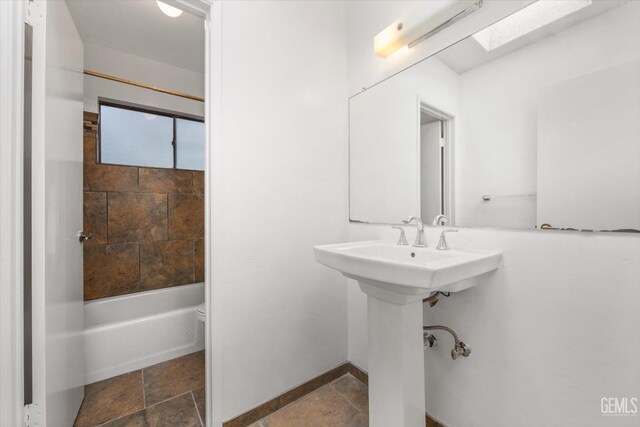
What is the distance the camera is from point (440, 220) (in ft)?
3.91

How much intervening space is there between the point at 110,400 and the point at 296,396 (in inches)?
42.6

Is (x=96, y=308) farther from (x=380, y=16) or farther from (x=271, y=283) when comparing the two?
(x=380, y=16)

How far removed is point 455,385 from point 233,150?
1.50 meters

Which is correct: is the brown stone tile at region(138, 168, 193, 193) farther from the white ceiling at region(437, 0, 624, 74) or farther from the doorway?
the white ceiling at region(437, 0, 624, 74)

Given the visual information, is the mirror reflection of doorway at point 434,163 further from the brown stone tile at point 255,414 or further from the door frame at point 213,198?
the brown stone tile at point 255,414

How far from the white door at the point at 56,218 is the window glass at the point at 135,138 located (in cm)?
81

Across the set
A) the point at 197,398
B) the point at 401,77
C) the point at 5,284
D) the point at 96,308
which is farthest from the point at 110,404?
the point at 401,77

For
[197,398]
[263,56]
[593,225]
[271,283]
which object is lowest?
[197,398]

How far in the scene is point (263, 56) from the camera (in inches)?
53.0

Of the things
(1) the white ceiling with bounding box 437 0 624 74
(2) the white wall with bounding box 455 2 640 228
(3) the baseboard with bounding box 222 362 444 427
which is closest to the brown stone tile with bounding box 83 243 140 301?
(3) the baseboard with bounding box 222 362 444 427

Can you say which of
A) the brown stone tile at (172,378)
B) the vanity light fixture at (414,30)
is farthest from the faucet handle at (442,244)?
the brown stone tile at (172,378)

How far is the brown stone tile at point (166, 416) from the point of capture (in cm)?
130

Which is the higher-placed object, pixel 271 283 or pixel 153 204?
pixel 153 204

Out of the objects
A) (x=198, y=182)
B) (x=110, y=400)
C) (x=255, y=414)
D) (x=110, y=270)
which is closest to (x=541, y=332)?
(x=255, y=414)
